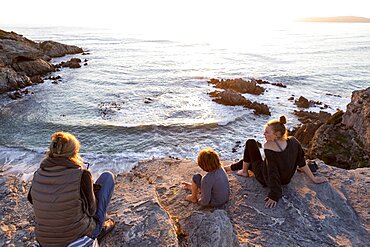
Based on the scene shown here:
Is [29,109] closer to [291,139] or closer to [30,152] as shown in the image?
[30,152]

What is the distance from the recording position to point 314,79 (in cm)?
4044

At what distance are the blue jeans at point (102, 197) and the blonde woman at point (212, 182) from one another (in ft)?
6.64

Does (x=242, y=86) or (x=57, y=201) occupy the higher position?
(x=57, y=201)

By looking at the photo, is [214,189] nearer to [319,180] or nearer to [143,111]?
[319,180]

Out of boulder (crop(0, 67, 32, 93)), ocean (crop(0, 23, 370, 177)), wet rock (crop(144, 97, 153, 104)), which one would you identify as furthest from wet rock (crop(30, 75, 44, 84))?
wet rock (crop(144, 97, 153, 104))

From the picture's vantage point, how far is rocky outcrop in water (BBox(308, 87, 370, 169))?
46.9 ft

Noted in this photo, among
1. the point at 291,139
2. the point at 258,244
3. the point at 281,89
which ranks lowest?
the point at 281,89

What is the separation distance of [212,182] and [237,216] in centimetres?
105

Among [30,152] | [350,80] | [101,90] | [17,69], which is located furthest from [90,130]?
[350,80]

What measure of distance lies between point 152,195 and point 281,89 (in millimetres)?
30779

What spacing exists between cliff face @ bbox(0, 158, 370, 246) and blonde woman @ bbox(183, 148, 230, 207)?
27cm


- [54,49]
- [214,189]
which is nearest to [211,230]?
[214,189]

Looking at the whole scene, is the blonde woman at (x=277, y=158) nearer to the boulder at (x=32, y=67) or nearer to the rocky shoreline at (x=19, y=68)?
the rocky shoreline at (x=19, y=68)

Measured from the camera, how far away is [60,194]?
13.1 feet
